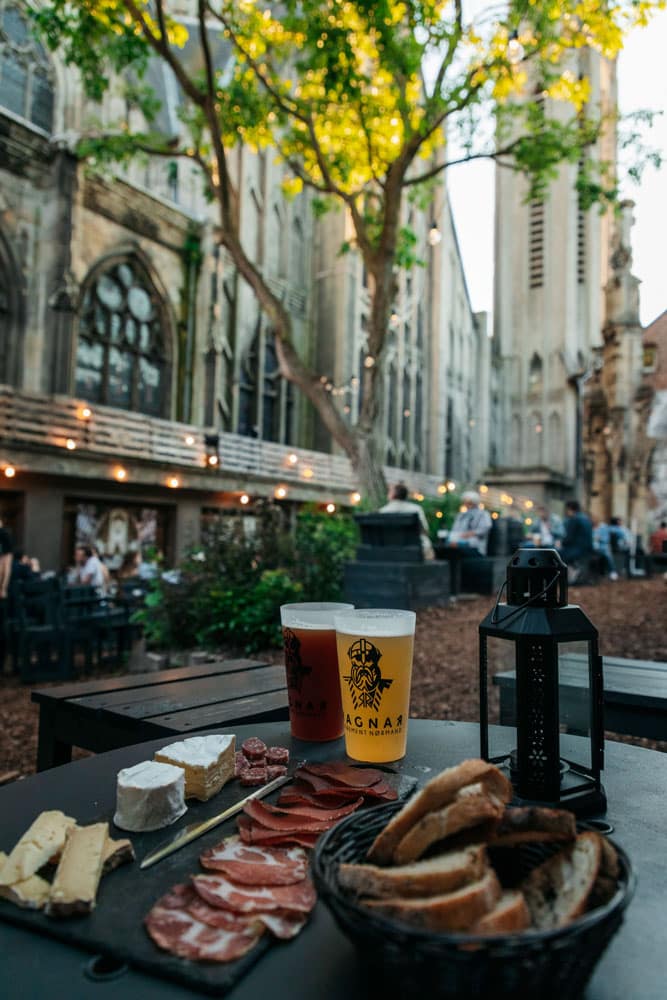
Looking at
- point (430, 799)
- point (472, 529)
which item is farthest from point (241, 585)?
point (430, 799)

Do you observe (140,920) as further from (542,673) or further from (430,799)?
(542,673)

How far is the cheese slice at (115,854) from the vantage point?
3.11ft

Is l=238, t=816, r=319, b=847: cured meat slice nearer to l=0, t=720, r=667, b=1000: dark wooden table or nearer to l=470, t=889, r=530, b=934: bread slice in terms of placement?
l=0, t=720, r=667, b=1000: dark wooden table

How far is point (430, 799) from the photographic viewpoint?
31.8 inches

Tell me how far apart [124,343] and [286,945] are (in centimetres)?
1985

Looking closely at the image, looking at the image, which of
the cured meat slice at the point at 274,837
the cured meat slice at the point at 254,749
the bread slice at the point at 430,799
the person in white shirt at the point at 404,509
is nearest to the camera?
the bread slice at the point at 430,799

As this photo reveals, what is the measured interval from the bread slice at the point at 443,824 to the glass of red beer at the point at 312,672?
2.46ft

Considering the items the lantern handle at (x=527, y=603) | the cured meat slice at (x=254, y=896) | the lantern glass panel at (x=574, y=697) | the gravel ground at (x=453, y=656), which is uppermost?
the lantern handle at (x=527, y=603)

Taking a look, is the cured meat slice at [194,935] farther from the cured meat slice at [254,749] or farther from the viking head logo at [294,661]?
Result: the viking head logo at [294,661]

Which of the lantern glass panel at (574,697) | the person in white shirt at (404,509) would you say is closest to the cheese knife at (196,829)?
the lantern glass panel at (574,697)

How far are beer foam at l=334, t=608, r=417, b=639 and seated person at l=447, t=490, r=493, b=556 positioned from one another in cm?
920

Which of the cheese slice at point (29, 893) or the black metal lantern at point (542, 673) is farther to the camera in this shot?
the black metal lantern at point (542, 673)

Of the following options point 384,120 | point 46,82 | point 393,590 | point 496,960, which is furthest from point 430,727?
point 46,82

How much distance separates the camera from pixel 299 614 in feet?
5.13
